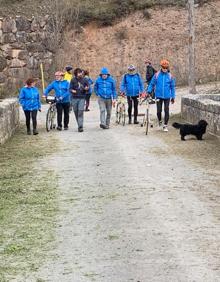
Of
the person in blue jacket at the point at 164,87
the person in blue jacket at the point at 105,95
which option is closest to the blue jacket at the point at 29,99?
the person in blue jacket at the point at 105,95

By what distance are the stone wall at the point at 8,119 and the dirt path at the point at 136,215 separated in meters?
2.22

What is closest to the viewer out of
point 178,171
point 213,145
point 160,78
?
point 178,171

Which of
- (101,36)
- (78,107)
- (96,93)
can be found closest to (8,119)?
(78,107)

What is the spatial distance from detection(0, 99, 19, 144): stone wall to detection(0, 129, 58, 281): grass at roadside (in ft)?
4.63

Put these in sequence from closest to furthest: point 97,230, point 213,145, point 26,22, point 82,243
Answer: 1. point 82,243
2. point 97,230
3. point 213,145
4. point 26,22

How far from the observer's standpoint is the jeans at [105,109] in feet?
65.2

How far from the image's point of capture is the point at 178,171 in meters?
12.1

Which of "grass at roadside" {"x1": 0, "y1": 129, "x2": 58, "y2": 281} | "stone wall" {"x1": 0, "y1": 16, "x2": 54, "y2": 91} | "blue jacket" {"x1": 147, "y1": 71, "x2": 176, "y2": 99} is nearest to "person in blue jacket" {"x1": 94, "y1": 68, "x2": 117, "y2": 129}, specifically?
"blue jacket" {"x1": 147, "y1": 71, "x2": 176, "y2": 99}

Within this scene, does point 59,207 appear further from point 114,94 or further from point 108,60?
point 108,60

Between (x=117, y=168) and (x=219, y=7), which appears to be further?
(x=219, y=7)

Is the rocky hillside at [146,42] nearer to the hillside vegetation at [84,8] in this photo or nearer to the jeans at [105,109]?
the hillside vegetation at [84,8]

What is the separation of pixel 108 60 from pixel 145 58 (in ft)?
7.82

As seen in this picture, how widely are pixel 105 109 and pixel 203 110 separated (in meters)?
3.28

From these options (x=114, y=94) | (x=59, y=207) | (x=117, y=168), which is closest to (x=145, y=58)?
(x=114, y=94)
